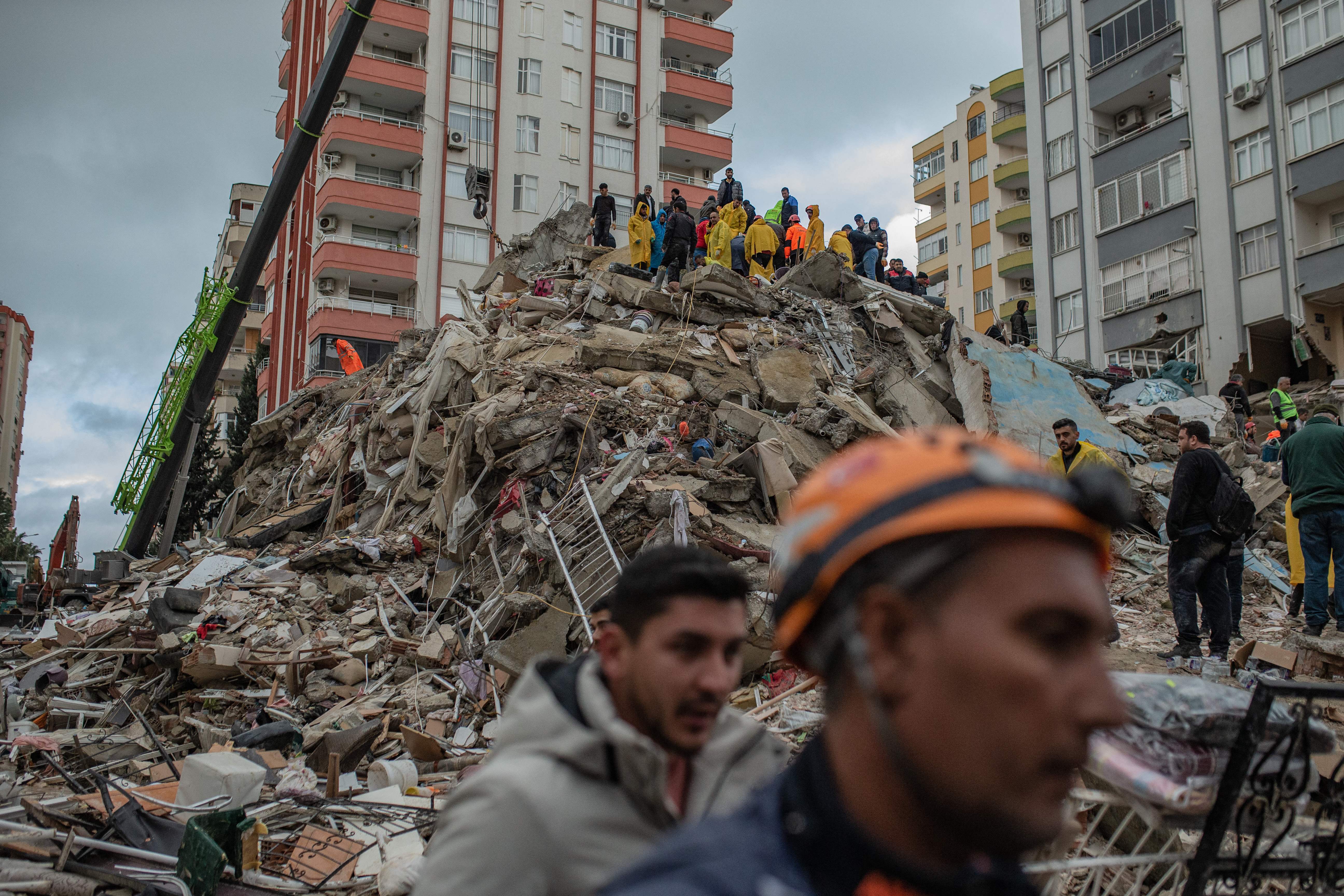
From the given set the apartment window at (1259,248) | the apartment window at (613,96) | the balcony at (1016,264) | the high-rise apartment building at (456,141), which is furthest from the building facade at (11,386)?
the apartment window at (1259,248)

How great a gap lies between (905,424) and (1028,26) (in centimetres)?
2205

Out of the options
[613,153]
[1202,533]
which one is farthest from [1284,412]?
[613,153]

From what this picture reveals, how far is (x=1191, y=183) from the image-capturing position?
910 inches

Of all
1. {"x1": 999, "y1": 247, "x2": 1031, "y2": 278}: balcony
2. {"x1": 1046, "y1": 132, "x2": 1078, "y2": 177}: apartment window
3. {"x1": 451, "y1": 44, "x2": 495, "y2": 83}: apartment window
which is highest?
{"x1": 451, "y1": 44, "x2": 495, "y2": 83}: apartment window

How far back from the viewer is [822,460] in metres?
10.1

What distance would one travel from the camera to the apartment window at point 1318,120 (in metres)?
20.3

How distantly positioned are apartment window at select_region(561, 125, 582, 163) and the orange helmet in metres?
36.4

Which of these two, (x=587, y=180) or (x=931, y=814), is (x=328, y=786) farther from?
(x=587, y=180)

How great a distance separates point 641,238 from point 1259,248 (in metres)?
15.9

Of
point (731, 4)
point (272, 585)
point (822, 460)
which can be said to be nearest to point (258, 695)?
point (272, 585)

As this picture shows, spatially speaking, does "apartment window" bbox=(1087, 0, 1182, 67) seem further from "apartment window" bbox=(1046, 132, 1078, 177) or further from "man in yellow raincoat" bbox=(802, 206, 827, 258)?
"man in yellow raincoat" bbox=(802, 206, 827, 258)

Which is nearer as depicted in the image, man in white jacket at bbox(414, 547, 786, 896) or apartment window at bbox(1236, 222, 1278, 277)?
man in white jacket at bbox(414, 547, 786, 896)

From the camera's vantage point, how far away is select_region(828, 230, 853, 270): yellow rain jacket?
1719cm

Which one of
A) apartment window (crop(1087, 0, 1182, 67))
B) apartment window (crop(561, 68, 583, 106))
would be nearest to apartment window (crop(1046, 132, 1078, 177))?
apartment window (crop(1087, 0, 1182, 67))
